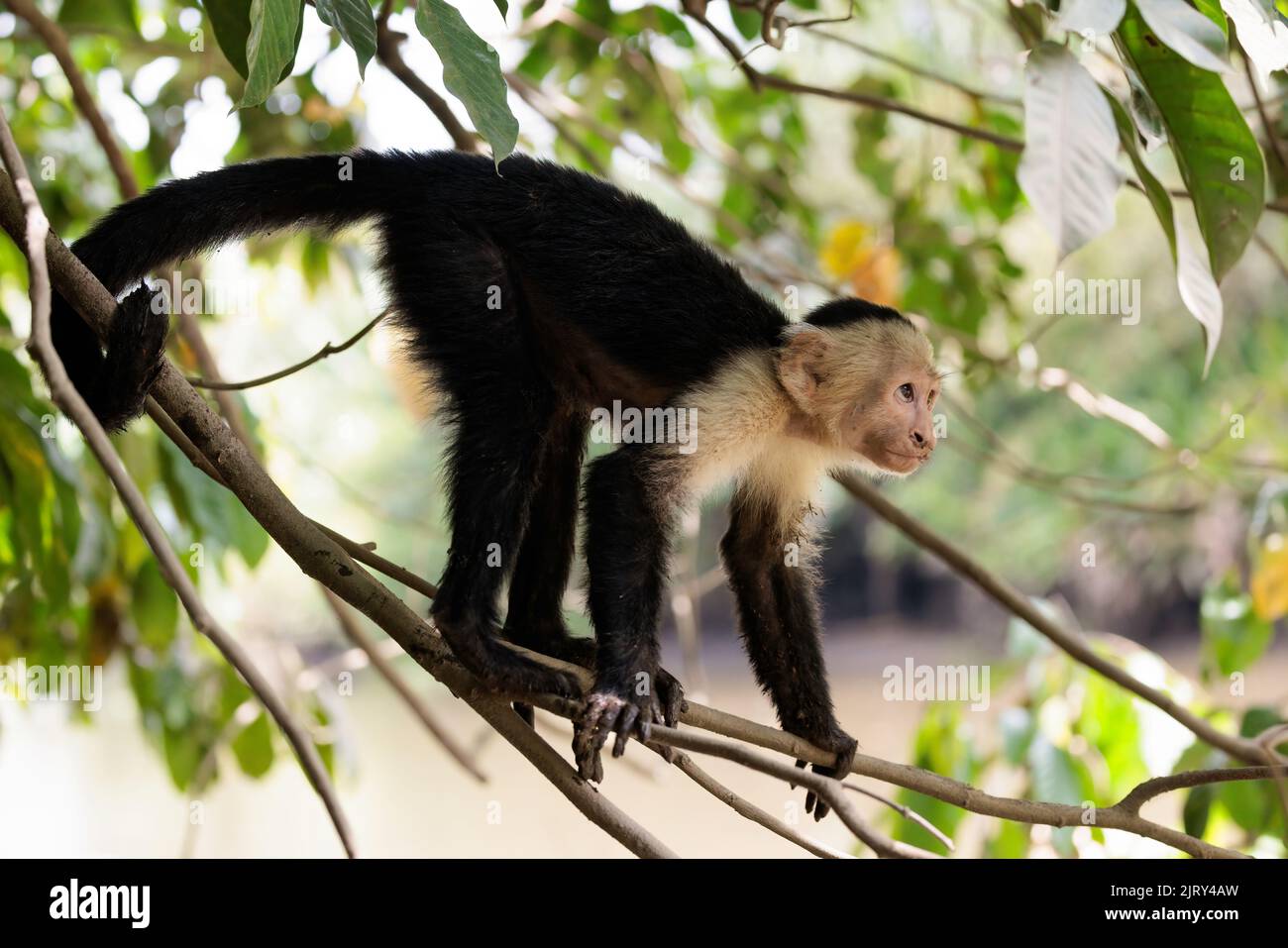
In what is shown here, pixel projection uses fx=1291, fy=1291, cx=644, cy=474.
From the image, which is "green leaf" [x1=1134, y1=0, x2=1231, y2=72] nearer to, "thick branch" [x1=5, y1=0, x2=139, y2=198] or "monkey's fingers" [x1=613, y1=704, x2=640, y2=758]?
"monkey's fingers" [x1=613, y1=704, x2=640, y2=758]

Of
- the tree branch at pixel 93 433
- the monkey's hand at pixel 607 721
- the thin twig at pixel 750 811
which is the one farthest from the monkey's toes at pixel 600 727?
the tree branch at pixel 93 433

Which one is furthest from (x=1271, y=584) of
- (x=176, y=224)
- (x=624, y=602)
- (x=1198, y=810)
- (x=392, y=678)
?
(x=176, y=224)

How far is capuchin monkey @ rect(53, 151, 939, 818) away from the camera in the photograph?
8.62 ft

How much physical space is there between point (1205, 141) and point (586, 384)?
1.62m

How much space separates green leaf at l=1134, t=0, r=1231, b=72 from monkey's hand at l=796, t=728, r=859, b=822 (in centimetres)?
173

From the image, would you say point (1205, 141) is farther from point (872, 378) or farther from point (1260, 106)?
point (872, 378)

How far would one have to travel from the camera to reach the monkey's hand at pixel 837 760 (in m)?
2.92

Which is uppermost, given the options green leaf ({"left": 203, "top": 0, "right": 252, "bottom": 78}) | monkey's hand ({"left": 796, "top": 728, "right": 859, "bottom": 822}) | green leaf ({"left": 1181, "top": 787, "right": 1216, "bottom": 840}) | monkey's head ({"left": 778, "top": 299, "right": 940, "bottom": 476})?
green leaf ({"left": 203, "top": 0, "right": 252, "bottom": 78})

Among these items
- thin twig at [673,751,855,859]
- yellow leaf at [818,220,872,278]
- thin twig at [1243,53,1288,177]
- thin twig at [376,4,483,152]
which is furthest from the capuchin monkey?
yellow leaf at [818,220,872,278]

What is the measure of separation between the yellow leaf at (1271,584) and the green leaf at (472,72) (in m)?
3.10

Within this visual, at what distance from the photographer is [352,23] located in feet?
6.08

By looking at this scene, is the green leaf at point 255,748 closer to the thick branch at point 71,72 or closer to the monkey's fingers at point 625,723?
the thick branch at point 71,72

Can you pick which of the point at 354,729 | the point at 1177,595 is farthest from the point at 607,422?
the point at 1177,595

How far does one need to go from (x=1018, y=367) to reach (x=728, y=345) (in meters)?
2.04
